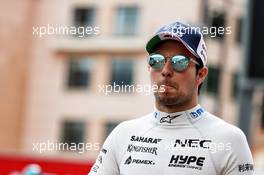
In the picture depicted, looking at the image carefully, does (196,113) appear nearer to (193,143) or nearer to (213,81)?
(193,143)

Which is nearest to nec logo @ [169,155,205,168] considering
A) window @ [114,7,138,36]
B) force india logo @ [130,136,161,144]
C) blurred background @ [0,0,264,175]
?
force india logo @ [130,136,161,144]

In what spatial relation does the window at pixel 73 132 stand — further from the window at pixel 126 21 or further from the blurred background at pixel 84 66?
the window at pixel 126 21

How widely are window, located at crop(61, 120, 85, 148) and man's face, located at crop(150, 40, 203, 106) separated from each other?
2519 centimetres

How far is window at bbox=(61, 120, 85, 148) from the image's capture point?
1098 inches

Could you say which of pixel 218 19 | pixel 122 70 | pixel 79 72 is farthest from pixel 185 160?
pixel 79 72

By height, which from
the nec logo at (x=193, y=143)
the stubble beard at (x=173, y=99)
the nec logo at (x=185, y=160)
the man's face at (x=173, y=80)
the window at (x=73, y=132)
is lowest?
the window at (x=73, y=132)

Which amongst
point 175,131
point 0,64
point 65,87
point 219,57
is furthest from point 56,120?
point 175,131

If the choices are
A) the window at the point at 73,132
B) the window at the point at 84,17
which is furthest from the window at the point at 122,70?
the window at the point at 73,132

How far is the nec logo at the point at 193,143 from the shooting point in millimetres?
2541

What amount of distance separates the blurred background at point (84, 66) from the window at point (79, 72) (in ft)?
0.12

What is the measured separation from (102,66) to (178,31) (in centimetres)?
2484

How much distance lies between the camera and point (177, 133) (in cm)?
261

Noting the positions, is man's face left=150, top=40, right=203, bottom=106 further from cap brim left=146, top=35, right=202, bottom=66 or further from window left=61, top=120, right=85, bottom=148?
window left=61, top=120, right=85, bottom=148

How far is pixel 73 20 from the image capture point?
28.0m
